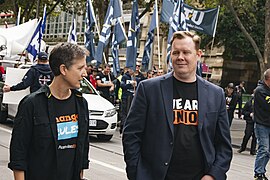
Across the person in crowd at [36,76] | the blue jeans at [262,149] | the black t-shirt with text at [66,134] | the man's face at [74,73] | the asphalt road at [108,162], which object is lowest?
the asphalt road at [108,162]

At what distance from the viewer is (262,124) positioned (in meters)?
10.4

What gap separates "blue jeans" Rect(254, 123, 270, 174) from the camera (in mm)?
10203

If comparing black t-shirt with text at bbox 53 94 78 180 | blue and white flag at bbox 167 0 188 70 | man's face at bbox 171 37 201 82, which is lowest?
black t-shirt with text at bbox 53 94 78 180

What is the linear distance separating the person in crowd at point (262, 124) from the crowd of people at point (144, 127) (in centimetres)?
574

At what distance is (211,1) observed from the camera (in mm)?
26969

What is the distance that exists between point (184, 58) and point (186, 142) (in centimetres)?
59

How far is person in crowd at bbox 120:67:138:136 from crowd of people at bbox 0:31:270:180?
1247 centimetres

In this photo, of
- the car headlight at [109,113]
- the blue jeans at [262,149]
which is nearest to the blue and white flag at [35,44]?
the car headlight at [109,113]

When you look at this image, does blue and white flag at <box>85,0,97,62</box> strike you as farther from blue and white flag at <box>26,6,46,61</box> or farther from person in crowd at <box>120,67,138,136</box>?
person in crowd at <box>120,67,138,136</box>

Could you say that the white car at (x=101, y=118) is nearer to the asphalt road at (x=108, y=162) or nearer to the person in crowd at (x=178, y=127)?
the asphalt road at (x=108, y=162)

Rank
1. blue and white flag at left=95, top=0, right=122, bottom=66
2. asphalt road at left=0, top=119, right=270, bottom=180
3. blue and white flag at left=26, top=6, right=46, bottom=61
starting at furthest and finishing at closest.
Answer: blue and white flag at left=26, top=6, right=46, bottom=61
blue and white flag at left=95, top=0, right=122, bottom=66
asphalt road at left=0, top=119, right=270, bottom=180

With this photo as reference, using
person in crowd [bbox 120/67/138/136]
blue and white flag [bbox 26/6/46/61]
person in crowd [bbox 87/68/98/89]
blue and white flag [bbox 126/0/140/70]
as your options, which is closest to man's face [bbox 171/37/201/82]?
person in crowd [bbox 120/67/138/136]

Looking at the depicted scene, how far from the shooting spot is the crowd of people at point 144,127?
4355 mm

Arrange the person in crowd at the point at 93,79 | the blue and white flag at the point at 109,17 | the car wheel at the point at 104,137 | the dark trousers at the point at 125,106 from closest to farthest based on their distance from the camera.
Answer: the car wheel at the point at 104,137, the dark trousers at the point at 125,106, the person in crowd at the point at 93,79, the blue and white flag at the point at 109,17
